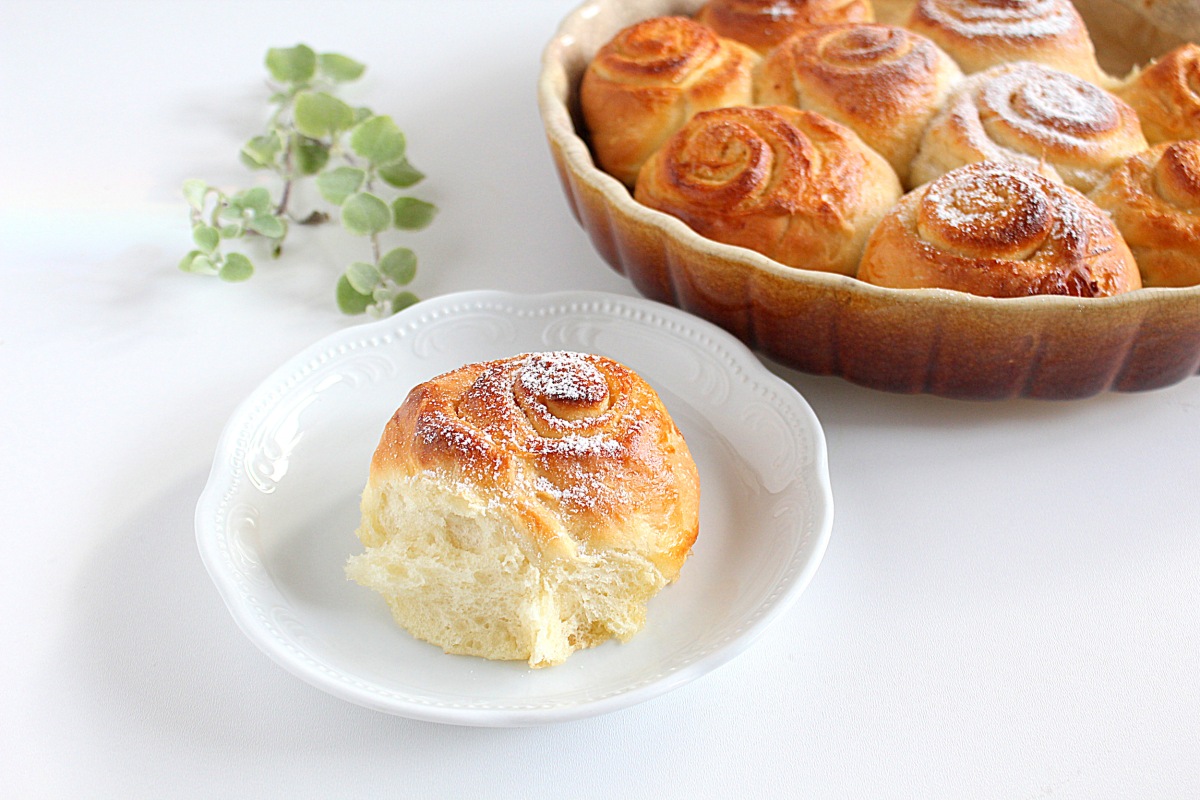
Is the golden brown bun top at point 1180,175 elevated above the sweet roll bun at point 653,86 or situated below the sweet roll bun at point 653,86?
above

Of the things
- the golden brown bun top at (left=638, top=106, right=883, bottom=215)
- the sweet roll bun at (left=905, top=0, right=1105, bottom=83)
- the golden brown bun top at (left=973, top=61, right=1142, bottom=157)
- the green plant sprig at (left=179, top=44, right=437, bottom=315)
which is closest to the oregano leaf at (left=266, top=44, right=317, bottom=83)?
the green plant sprig at (left=179, top=44, right=437, bottom=315)

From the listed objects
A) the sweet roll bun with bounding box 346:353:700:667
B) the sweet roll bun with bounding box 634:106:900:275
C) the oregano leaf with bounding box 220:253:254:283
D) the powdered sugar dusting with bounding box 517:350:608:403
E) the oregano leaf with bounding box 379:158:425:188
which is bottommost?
the oregano leaf with bounding box 220:253:254:283

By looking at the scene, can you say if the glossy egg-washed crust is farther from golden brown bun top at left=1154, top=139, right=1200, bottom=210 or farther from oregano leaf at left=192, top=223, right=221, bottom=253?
oregano leaf at left=192, top=223, right=221, bottom=253

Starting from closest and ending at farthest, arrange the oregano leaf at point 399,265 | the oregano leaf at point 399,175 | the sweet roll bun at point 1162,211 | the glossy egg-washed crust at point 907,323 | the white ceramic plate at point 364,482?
the white ceramic plate at point 364,482 → the glossy egg-washed crust at point 907,323 → the sweet roll bun at point 1162,211 → the oregano leaf at point 399,265 → the oregano leaf at point 399,175

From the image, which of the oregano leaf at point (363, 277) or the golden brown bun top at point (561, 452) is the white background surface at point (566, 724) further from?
the golden brown bun top at point (561, 452)

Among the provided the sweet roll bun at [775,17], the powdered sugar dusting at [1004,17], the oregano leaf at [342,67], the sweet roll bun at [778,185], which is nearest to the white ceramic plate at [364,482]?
the sweet roll bun at [778,185]

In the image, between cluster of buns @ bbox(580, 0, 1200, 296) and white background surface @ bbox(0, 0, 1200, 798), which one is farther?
cluster of buns @ bbox(580, 0, 1200, 296)

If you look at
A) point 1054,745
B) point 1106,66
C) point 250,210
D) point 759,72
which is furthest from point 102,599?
point 1106,66

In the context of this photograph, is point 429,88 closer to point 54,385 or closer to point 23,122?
point 23,122
